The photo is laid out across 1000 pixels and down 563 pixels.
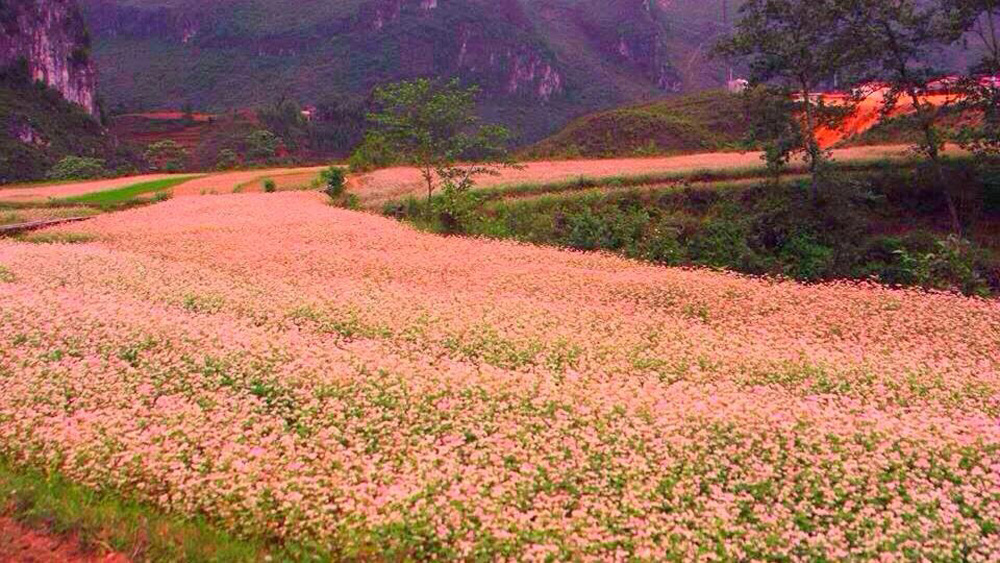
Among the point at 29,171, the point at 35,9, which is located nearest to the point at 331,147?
the point at 29,171

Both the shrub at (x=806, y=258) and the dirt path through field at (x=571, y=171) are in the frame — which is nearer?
the shrub at (x=806, y=258)

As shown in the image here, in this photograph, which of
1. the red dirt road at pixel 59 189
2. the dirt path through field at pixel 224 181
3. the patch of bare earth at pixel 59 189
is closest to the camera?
the patch of bare earth at pixel 59 189

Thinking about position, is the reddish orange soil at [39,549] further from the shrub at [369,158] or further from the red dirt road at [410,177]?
the shrub at [369,158]

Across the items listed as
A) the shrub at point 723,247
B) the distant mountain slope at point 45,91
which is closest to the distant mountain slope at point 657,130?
the shrub at point 723,247

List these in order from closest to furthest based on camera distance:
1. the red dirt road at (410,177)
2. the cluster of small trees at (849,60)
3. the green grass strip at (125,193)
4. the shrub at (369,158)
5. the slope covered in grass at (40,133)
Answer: the cluster of small trees at (849,60) < the red dirt road at (410,177) < the green grass strip at (125,193) < the shrub at (369,158) < the slope covered in grass at (40,133)

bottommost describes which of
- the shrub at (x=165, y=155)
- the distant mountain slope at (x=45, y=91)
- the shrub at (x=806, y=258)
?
the shrub at (x=806, y=258)

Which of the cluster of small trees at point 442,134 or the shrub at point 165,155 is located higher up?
the shrub at point 165,155

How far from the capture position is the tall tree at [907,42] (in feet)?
79.8

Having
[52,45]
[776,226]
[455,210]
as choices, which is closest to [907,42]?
[776,226]

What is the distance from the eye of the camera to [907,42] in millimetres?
25078

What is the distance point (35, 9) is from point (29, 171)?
2151 inches

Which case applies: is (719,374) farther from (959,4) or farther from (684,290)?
(959,4)

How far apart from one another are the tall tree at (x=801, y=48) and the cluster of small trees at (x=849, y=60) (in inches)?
1.4

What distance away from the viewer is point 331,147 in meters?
109
